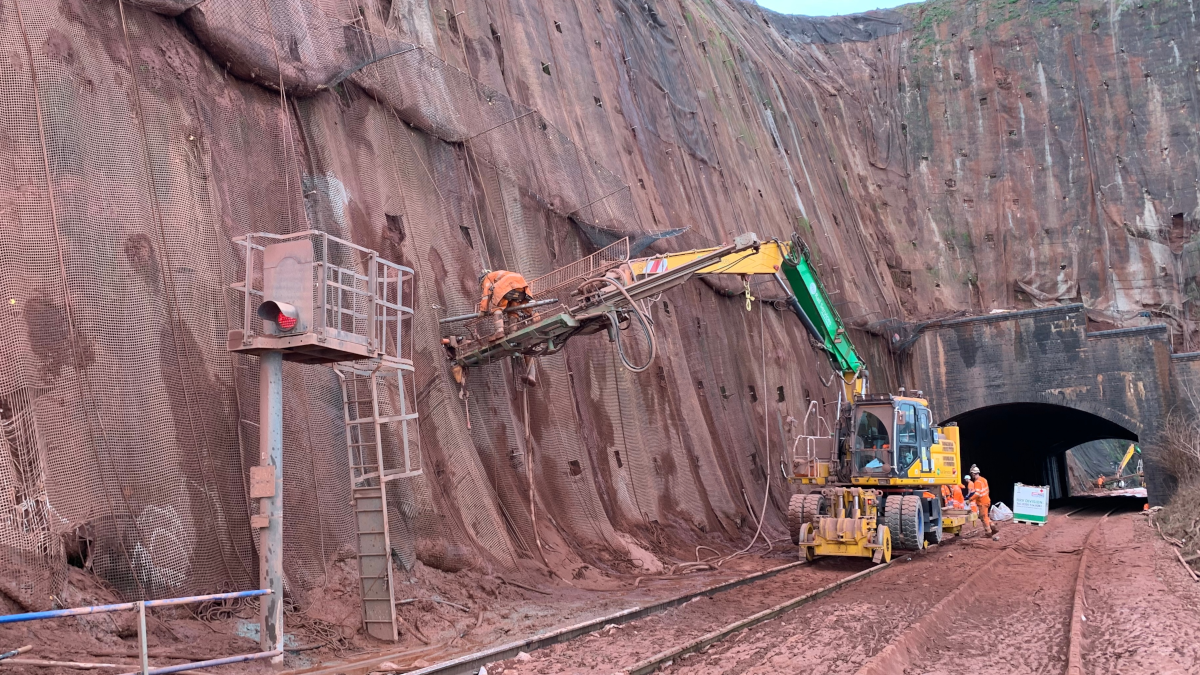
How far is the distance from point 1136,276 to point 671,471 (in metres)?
25.1

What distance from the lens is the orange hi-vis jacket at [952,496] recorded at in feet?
69.9

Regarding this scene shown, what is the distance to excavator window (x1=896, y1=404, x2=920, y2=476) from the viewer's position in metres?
17.7

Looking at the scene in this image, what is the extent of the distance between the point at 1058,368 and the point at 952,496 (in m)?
12.6

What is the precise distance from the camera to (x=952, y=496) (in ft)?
71.6

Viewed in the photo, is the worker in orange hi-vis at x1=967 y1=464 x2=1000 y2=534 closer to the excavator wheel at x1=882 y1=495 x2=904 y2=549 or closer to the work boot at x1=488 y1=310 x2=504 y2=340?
the excavator wheel at x1=882 y1=495 x2=904 y2=549

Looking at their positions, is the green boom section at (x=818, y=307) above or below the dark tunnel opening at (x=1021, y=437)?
above

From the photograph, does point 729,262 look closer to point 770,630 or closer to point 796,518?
point 796,518

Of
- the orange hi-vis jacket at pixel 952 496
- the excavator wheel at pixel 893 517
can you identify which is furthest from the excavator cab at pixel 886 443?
the orange hi-vis jacket at pixel 952 496

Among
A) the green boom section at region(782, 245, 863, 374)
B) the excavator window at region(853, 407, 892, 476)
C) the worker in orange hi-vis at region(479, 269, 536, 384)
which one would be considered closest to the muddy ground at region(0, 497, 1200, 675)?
the excavator window at region(853, 407, 892, 476)

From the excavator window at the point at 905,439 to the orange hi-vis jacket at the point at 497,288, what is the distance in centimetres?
737

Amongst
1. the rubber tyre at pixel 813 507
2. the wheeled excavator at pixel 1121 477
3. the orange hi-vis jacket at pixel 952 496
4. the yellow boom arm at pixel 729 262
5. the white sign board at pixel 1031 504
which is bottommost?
the wheeled excavator at pixel 1121 477

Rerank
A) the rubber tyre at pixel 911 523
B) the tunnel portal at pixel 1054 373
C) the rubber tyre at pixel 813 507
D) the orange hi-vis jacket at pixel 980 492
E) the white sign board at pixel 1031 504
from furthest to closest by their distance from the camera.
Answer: the tunnel portal at pixel 1054 373 → the white sign board at pixel 1031 504 → the orange hi-vis jacket at pixel 980 492 → the rubber tyre at pixel 813 507 → the rubber tyre at pixel 911 523

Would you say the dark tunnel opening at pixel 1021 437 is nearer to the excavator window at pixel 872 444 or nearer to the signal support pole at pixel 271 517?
the excavator window at pixel 872 444

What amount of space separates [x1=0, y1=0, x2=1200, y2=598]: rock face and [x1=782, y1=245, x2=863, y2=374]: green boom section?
1.70 metres
